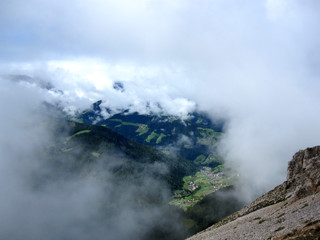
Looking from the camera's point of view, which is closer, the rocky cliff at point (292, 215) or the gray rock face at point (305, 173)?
the rocky cliff at point (292, 215)

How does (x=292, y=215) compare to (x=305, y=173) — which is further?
Result: (x=305, y=173)

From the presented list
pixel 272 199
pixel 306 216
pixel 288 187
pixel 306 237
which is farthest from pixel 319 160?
pixel 306 237

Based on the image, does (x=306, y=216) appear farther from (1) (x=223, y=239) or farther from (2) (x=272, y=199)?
(2) (x=272, y=199)

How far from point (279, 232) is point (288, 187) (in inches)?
2020

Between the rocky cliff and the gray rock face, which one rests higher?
the gray rock face

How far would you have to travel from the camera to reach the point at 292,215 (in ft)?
146

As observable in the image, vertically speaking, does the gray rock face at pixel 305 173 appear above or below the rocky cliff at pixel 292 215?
above

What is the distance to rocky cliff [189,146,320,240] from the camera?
34559 mm

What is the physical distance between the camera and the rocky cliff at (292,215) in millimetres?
34559

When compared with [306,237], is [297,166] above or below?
above

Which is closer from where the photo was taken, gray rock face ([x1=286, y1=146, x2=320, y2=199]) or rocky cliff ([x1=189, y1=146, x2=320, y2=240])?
rocky cliff ([x1=189, y1=146, x2=320, y2=240])

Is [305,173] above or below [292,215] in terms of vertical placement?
above

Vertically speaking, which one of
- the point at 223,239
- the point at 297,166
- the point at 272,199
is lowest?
the point at 223,239

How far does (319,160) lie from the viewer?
235 ft
